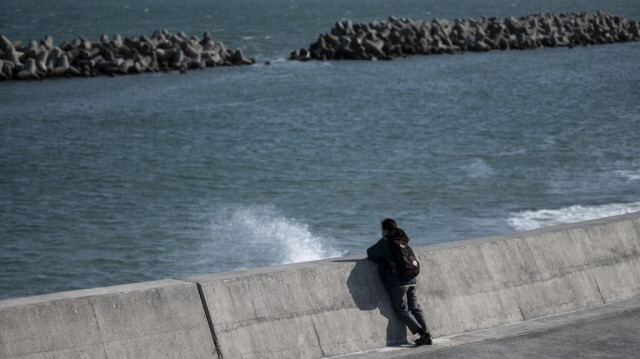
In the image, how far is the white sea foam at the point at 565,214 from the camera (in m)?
22.6

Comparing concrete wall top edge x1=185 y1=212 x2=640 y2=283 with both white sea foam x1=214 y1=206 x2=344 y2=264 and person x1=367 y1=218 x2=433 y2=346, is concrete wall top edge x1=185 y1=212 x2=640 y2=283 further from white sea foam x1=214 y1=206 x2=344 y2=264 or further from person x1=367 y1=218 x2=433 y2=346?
white sea foam x1=214 y1=206 x2=344 y2=264

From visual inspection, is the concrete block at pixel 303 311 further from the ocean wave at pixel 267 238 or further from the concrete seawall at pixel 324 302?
the ocean wave at pixel 267 238

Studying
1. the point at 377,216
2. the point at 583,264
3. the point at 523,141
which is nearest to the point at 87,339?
the point at 583,264

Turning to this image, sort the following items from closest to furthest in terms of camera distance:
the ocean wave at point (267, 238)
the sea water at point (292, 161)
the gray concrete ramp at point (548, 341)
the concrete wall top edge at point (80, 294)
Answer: the concrete wall top edge at point (80, 294)
the gray concrete ramp at point (548, 341)
the ocean wave at point (267, 238)
the sea water at point (292, 161)

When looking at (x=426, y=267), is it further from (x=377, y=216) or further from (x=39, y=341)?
(x=377, y=216)

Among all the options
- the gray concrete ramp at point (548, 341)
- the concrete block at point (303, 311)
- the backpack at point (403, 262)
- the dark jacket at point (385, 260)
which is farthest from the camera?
the dark jacket at point (385, 260)

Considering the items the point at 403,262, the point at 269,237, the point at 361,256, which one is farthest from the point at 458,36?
the point at 403,262

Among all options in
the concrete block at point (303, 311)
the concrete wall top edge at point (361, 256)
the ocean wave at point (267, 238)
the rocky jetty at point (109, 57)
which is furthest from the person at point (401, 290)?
the rocky jetty at point (109, 57)

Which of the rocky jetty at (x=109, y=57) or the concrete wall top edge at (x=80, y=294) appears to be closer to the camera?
the concrete wall top edge at (x=80, y=294)

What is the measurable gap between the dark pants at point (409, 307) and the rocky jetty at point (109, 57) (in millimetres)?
45953

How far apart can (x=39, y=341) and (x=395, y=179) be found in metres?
21.6

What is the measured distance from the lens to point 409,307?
30.1 ft

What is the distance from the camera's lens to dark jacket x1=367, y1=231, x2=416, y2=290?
9.05 meters

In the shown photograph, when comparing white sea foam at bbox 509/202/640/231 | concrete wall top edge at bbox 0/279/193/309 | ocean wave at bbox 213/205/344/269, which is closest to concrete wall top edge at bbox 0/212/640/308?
concrete wall top edge at bbox 0/279/193/309
